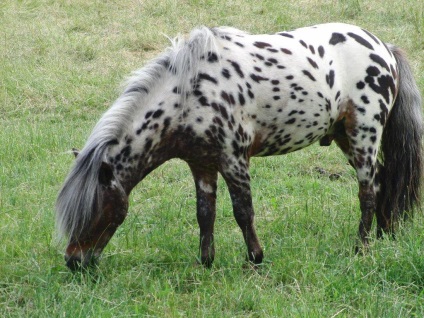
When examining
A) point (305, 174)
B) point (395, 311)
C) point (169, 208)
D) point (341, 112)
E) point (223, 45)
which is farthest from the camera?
point (305, 174)

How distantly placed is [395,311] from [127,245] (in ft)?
6.81

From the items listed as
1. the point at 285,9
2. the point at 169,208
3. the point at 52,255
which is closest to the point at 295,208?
the point at 169,208

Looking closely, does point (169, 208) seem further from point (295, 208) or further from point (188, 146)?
point (188, 146)

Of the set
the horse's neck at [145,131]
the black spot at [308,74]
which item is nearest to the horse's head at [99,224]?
the horse's neck at [145,131]

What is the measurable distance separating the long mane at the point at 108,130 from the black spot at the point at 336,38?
0.96 meters

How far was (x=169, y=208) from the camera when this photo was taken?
6.19m

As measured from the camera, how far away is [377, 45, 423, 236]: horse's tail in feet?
18.7

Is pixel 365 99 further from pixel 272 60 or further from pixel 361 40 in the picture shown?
pixel 272 60

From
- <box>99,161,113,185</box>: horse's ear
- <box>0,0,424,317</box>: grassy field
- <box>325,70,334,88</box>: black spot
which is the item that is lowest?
<box>0,0,424,317</box>: grassy field

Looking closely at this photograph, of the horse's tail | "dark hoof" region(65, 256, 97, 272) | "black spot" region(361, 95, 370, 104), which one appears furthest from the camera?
the horse's tail

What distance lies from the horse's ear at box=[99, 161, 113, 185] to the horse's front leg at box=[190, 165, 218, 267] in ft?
2.29

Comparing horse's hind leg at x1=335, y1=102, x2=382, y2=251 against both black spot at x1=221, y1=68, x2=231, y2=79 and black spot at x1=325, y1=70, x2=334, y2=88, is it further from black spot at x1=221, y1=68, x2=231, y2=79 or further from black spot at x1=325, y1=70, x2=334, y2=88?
black spot at x1=221, y1=68, x2=231, y2=79

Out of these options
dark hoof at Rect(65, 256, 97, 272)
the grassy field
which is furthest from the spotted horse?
the grassy field

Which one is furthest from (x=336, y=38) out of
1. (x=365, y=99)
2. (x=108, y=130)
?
(x=108, y=130)
